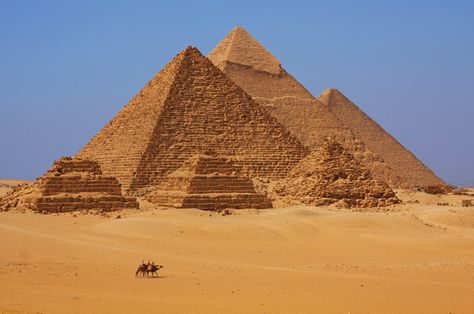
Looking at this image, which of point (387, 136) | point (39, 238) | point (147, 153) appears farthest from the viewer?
point (387, 136)

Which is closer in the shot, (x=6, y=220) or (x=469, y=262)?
(x=469, y=262)

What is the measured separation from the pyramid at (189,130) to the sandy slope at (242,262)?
798 inches

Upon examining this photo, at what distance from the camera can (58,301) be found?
14.4 metres

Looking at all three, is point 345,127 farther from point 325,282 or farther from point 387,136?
point 325,282

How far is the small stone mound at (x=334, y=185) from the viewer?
40.2 m

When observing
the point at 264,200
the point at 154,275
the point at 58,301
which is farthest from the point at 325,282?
the point at 264,200

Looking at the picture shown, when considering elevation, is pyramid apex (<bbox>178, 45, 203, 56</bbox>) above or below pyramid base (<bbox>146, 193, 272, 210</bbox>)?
above

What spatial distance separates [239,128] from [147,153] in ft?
23.5

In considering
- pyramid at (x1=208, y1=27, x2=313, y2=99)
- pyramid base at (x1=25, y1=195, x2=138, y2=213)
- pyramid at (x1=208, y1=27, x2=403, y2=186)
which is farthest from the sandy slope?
pyramid at (x1=208, y1=27, x2=313, y2=99)

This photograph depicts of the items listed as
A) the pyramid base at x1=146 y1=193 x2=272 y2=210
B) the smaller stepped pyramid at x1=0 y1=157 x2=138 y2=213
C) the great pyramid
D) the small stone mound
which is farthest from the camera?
the great pyramid

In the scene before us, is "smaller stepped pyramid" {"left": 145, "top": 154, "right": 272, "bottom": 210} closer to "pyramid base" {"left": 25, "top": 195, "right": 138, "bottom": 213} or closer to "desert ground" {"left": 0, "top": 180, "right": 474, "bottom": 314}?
"desert ground" {"left": 0, "top": 180, "right": 474, "bottom": 314}

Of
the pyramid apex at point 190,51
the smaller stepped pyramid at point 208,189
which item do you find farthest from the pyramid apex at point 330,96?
the smaller stepped pyramid at point 208,189

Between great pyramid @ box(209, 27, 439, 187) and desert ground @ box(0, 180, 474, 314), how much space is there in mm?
43098

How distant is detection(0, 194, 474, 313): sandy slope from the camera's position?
15031 millimetres
